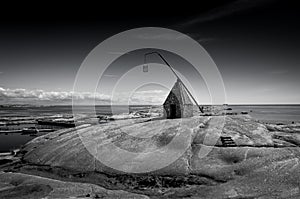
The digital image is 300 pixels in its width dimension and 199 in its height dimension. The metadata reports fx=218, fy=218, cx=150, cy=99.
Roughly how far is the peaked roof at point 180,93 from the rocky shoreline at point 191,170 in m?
3.71

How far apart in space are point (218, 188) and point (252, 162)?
144 inches

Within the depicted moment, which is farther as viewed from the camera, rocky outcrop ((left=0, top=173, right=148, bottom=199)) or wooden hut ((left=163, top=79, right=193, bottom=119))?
wooden hut ((left=163, top=79, right=193, bottom=119))

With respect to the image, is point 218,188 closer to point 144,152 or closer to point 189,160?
point 189,160

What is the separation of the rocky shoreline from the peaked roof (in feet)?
12.2

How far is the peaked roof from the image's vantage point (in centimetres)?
2527

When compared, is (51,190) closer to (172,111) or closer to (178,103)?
(172,111)

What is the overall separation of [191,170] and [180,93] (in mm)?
11752

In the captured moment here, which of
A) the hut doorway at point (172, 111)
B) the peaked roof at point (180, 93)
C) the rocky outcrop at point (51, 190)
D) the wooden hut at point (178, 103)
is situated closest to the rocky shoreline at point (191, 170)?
the rocky outcrop at point (51, 190)

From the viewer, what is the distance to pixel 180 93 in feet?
83.2

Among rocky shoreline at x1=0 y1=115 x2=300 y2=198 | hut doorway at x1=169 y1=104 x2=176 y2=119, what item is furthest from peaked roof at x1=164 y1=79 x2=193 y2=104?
rocky shoreline at x1=0 y1=115 x2=300 y2=198

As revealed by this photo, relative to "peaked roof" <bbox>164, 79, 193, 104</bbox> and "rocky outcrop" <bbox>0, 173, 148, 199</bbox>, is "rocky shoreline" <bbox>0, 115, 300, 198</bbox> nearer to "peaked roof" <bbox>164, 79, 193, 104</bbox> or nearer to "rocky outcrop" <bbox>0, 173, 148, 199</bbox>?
"rocky outcrop" <bbox>0, 173, 148, 199</bbox>

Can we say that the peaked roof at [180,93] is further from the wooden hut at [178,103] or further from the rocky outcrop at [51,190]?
the rocky outcrop at [51,190]

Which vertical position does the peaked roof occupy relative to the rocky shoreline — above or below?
above

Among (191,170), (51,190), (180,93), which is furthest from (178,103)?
(51,190)
